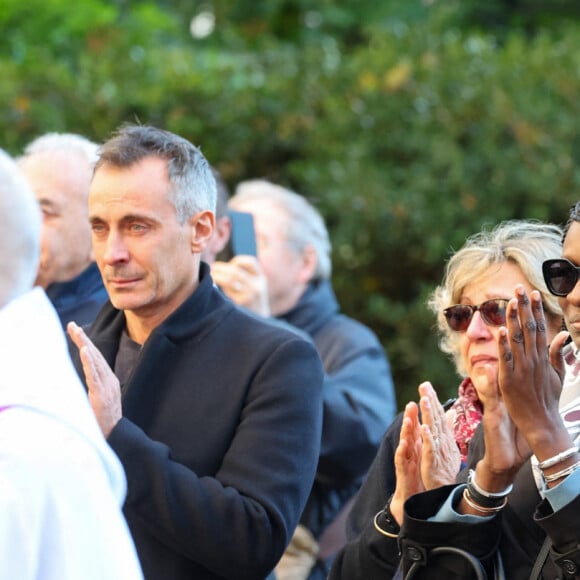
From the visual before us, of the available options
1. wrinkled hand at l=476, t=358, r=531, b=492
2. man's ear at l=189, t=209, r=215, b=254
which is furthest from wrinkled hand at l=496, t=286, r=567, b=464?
man's ear at l=189, t=209, r=215, b=254

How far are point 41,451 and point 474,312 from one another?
6.34 feet

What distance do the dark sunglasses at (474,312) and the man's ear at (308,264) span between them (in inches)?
86.8

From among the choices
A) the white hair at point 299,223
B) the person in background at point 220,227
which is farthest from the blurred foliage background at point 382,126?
the person in background at point 220,227

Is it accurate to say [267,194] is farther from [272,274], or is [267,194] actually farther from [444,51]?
[444,51]

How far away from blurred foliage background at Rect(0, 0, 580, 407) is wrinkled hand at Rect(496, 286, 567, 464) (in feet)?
15.2

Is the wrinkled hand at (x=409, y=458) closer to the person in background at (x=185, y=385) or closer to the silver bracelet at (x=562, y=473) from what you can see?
the person in background at (x=185, y=385)

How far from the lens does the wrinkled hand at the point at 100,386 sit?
315 cm

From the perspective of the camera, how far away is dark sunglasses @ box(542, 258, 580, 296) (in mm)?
3090

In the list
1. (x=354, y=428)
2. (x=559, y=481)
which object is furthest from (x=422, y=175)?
(x=559, y=481)

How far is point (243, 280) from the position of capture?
16.4ft

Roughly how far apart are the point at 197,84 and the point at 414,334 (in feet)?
8.14

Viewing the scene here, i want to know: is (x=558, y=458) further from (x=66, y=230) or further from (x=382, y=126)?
(x=382, y=126)

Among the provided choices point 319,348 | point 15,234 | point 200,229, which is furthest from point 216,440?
point 319,348

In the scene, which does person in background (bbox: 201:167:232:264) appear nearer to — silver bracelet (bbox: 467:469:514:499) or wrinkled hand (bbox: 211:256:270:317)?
wrinkled hand (bbox: 211:256:270:317)
